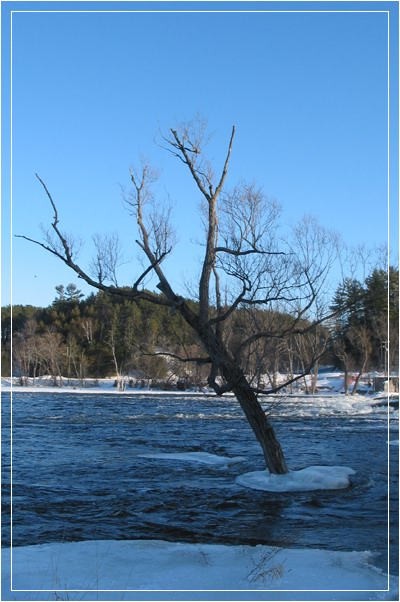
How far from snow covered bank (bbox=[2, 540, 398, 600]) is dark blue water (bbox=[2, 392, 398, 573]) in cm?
52

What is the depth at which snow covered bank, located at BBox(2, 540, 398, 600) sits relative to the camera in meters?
4.68

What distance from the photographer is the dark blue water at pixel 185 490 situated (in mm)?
7266

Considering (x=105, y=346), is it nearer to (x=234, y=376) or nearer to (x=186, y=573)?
(x=234, y=376)

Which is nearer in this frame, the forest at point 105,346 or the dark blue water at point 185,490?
the dark blue water at point 185,490

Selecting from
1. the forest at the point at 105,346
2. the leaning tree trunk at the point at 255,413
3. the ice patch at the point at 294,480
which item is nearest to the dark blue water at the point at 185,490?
the ice patch at the point at 294,480

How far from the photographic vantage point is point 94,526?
757cm

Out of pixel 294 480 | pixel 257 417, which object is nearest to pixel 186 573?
pixel 257 417

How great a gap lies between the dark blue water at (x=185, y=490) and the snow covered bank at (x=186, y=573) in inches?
20.4

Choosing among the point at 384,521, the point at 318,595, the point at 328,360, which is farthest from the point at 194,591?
the point at 328,360

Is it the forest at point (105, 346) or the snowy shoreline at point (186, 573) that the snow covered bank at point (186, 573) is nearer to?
the snowy shoreline at point (186, 573)

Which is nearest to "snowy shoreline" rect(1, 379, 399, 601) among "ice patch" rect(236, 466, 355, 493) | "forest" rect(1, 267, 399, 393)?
"ice patch" rect(236, 466, 355, 493)

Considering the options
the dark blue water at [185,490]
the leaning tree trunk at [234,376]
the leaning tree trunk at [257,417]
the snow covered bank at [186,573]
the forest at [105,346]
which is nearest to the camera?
the snow covered bank at [186,573]

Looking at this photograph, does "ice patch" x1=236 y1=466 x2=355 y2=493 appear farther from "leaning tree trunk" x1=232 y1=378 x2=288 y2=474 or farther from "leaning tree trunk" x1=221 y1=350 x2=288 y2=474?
"leaning tree trunk" x1=232 y1=378 x2=288 y2=474

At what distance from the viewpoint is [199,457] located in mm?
12859
